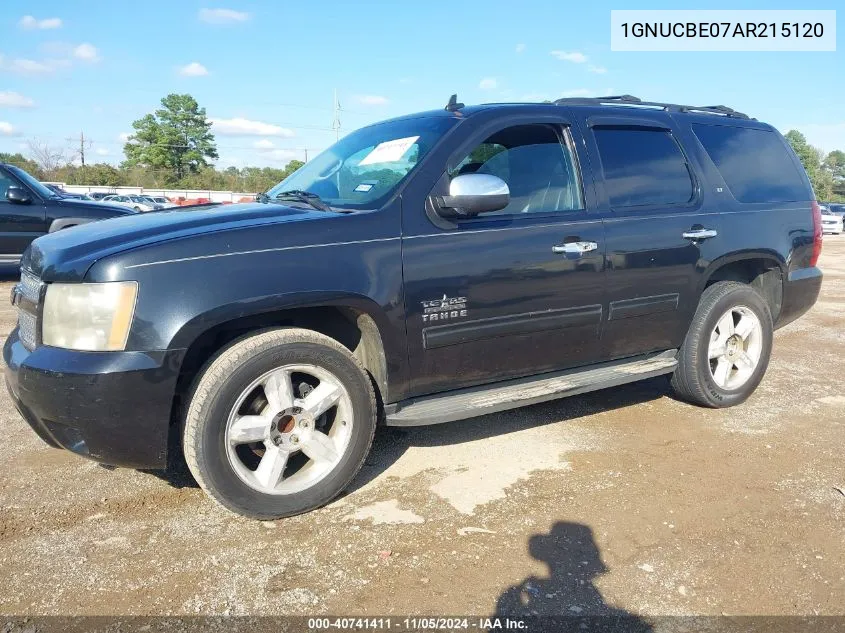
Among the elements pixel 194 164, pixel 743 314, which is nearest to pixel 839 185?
pixel 194 164

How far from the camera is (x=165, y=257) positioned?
265 centimetres

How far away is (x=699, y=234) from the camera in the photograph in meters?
4.07

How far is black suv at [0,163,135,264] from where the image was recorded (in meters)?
8.89

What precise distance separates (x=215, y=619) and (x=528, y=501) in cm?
149

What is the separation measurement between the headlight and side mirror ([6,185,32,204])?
7401mm

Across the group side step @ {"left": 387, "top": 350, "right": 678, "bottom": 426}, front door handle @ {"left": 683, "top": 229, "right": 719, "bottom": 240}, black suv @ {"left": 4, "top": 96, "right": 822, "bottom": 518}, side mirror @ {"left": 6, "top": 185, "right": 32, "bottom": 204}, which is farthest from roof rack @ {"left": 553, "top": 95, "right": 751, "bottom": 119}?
side mirror @ {"left": 6, "top": 185, "right": 32, "bottom": 204}

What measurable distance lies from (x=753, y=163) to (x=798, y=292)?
0.97 metres

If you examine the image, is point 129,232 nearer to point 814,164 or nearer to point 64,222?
point 64,222

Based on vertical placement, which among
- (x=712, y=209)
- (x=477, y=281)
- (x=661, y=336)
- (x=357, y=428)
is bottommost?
(x=357, y=428)

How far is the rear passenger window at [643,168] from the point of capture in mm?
3896

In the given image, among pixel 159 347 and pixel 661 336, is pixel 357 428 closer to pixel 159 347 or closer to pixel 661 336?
pixel 159 347

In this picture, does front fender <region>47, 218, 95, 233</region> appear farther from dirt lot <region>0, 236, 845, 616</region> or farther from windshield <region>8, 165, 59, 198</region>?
dirt lot <region>0, 236, 845, 616</region>

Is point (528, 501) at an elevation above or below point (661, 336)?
below

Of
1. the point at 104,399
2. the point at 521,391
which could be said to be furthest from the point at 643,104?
the point at 104,399
